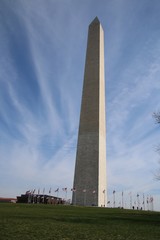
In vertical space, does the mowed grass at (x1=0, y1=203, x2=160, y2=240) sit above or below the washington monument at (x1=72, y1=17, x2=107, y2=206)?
below

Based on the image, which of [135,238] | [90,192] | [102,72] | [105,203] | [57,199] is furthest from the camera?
[57,199]

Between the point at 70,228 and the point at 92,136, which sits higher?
the point at 92,136

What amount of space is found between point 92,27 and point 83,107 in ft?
53.4

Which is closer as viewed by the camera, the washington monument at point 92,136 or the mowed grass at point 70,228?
the mowed grass at point 70,228

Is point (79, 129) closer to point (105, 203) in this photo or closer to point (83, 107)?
point (83, 107)

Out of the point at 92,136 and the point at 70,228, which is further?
the point at 92,136

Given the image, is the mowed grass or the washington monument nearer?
the mowed grass

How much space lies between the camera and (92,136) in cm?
Result: 4894

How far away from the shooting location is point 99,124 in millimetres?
48875

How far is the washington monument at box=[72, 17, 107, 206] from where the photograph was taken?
46.8 metres

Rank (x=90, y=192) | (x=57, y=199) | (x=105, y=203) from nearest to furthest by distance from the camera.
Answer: (x=90, y=192), (x=105, y=203), (x=57, y=199)

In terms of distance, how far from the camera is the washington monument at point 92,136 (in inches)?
1842

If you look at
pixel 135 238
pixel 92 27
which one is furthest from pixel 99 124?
pixel 135 238

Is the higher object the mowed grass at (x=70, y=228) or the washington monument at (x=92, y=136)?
the washington monument at (x=92, y=136)
